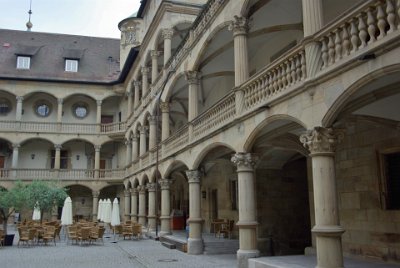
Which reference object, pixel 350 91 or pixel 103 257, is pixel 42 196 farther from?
pixel 350 91

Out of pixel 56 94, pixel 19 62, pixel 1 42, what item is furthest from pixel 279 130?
pixel 1 42

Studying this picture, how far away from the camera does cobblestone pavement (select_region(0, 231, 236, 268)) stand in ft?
46.9

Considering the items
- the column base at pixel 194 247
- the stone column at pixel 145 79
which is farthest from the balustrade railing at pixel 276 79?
the stone column at pixel 145 79

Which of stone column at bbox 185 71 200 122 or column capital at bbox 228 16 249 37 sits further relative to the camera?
stone column at bbox 185 71 200 122

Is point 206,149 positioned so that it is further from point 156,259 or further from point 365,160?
point 365,160

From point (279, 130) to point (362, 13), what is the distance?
4.87 m

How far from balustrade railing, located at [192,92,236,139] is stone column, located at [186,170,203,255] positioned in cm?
167

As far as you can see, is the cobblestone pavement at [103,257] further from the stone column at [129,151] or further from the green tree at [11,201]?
the stone column at [129,151]

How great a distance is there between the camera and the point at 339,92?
320 inches

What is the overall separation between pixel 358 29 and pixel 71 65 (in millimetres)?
36890

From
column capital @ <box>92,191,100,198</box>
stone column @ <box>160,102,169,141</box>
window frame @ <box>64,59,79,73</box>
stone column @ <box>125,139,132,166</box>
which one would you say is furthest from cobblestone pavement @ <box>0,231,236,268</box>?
window frame @ <box>64,59,79,73</box>

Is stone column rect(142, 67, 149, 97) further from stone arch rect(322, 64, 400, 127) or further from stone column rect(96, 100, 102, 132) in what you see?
stone arch rect(322, 64, 400, 127)

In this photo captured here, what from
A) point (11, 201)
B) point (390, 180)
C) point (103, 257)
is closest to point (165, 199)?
point (103, 257)

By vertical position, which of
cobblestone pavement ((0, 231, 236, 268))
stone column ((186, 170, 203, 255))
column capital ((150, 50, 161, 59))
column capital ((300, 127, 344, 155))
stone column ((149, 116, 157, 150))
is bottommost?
cobblestone pavement ((0, 231, 236, 268))
